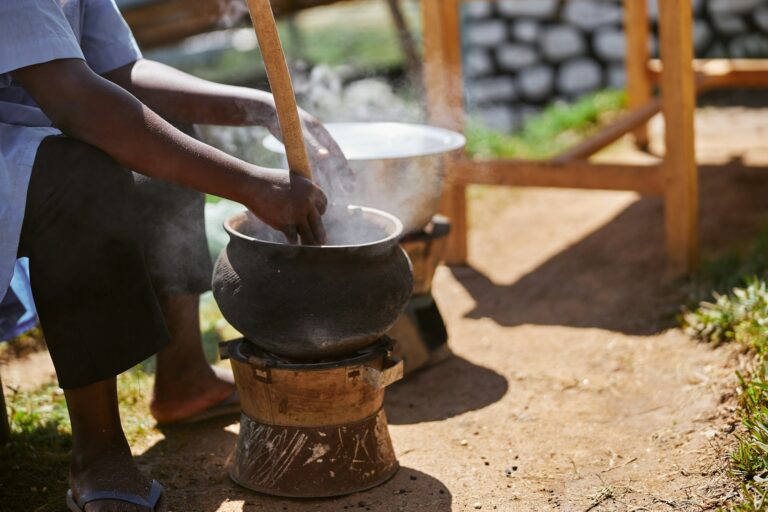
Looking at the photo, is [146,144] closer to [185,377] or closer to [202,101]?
[202,101]

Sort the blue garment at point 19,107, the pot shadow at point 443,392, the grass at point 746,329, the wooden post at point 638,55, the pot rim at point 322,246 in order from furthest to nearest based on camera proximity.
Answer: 1. the wooden post at point 638,55
2. the pot shadow at point 443,392
3. the grass at point 746,329
4. the pot rim at point 322,246
5. the blue garment at point 19,107

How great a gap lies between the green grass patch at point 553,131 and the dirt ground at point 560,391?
3.60ft

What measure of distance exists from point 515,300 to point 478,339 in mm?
472

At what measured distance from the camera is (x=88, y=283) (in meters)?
2.02

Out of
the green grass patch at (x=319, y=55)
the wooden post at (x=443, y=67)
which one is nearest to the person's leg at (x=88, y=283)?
the wooden post at (x=443, y=67)

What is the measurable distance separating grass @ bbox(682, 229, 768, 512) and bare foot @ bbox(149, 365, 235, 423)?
1.48 m

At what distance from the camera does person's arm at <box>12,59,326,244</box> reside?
194 cm

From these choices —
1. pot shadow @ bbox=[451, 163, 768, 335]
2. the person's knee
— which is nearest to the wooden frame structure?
pot shadow @ bbox=[451, 163, 768, 335]

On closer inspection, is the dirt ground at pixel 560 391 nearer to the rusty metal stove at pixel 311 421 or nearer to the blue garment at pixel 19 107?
the rusty metal stove at pixel 311 421

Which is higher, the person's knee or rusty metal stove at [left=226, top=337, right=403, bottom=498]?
the person's knee

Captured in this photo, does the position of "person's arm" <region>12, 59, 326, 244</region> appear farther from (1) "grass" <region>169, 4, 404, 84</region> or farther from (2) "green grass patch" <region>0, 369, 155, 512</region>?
(1) "grass" <region>169, 4, 404, 84</region>

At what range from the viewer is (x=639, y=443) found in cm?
256

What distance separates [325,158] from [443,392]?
43.2 inches

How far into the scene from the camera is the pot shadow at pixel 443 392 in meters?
2.89
